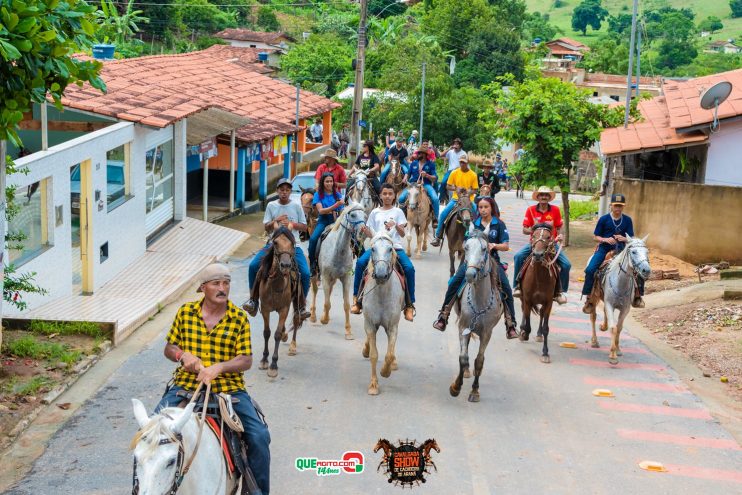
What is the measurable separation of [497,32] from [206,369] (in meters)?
68.5

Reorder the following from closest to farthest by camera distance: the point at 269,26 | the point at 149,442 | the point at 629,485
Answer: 1. the point at 149,442
2. the point at 629,485
3. the point at 269,26

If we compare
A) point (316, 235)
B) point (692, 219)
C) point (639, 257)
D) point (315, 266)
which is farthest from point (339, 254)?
point (692, 219)

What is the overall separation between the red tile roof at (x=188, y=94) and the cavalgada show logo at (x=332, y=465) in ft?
36.8

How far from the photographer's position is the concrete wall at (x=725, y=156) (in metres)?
23.6

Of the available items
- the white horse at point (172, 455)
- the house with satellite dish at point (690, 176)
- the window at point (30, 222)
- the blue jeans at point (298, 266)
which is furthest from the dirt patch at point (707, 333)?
the window at point (30, 222)

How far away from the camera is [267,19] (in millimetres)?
88250

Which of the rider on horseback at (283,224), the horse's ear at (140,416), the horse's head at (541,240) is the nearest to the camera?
the horse's ear at (140,416)

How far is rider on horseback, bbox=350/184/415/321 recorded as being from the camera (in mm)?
12484

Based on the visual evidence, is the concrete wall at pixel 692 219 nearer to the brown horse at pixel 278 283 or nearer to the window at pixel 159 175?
the window at pixel 159 175

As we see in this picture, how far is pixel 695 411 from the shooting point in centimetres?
1201

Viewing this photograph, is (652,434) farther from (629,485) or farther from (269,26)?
(269,26)

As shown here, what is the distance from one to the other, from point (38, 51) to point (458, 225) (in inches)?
467

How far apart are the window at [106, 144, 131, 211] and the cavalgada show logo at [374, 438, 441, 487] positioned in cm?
1073

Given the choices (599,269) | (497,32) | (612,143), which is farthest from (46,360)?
(497,32)
